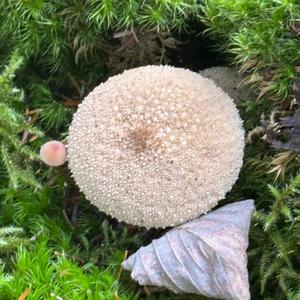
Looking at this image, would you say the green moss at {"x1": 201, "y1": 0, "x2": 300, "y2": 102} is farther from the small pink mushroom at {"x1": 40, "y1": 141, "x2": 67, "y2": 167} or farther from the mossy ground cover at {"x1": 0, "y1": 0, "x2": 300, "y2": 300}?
the small pink mushroom at {"x1": 40, "y1": 141, "x2": 67, "y2": 167}

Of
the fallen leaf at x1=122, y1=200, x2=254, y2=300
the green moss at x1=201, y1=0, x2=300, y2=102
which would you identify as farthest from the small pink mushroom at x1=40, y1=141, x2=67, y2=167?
the green moss at x1=201, y1=0, x2=300, y2=102

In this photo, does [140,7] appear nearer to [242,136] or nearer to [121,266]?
[242,136]

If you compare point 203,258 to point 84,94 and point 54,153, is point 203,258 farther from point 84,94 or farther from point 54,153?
point 84,94

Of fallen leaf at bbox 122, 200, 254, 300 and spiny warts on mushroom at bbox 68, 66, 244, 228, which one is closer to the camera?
fallen leaf at bbox 122, 200, 254, 300

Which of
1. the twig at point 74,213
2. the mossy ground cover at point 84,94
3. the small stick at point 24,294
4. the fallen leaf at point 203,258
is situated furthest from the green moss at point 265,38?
the small stick at point 24,294

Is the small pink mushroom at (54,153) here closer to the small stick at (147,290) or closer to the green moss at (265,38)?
the small stick at (147,290)

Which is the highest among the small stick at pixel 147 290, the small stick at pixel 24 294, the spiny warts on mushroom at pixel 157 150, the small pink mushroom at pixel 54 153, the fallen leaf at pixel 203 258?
the spiny warts on mushroom at pixel 157 150

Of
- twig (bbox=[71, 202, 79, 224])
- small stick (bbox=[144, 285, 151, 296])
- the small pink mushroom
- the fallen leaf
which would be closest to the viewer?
the fallen leaf

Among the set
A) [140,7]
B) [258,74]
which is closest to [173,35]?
[140,7]
